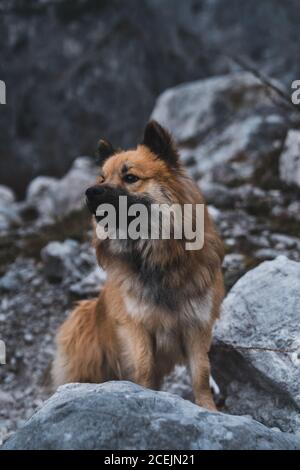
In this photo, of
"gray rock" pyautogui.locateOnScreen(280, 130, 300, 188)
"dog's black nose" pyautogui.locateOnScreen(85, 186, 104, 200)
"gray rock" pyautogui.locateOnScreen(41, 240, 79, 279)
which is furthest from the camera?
"gray rock" pyautogui.locateOnScreen(280, 130, 300, 188)

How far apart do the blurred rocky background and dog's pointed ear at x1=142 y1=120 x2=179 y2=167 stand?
3.38ft

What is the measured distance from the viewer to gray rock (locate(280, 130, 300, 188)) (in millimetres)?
9328

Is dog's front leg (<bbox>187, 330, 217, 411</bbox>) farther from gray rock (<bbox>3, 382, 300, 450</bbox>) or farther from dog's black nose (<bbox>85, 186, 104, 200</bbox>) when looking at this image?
gray rock (<bbox>3, 382, 300, 450</bbox>)

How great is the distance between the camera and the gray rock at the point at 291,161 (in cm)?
933

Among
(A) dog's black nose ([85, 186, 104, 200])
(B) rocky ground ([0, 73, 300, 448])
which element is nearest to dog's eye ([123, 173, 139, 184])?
(A) dog's black nose ([85, 186, 104, 200])

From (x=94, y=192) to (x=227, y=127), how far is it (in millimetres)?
9259

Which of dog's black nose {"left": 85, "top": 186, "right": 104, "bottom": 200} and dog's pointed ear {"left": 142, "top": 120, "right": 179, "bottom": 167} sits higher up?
dog's pointed ear {"left": 142, "top": 120, "right": 179, "bottom": 167}

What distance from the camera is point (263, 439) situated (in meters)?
2.73

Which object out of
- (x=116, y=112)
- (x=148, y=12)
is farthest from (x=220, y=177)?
(x=148, y=12)

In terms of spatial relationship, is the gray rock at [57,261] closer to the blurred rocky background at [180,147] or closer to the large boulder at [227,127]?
the blurred rocky background at [180,147]

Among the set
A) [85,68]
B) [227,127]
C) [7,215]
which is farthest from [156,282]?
[85,68]

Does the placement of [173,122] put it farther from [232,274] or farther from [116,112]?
[232,274]

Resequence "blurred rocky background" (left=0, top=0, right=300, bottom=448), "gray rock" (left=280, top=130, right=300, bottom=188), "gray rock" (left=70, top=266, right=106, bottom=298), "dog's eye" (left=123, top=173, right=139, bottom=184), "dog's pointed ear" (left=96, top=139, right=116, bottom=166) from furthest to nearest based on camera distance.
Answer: "gray rock" (left=280, top=130, right=300, bottom=188)
"gray rock" (left=70, top=266, right=106, bottom=298)
"dog's pointed ear" (left=96, top=139, right=116, bottom=166)
"dog's eye" (left=123, top=173, right=139, bottom=184)
"blurred rocky background" (left=0, top=0, right=300, bottom=448)

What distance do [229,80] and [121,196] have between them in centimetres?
1101
